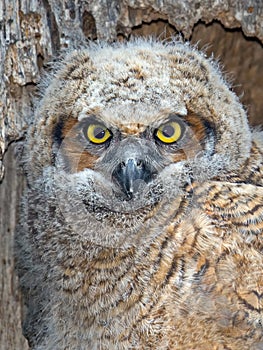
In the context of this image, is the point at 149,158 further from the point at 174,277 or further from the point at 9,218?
the point at 9,218

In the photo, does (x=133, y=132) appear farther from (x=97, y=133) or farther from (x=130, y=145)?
(x=97, y=133)

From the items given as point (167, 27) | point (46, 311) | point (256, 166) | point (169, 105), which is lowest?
point (46, 311)

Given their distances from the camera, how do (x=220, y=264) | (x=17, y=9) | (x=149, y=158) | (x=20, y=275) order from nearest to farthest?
(x=220, y=264) < (x=149, y=158) < (x=17, y=9) < (x=20, y=275)

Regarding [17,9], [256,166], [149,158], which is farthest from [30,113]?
[256,166]

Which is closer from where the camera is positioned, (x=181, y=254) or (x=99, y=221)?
(x=181, y=254)

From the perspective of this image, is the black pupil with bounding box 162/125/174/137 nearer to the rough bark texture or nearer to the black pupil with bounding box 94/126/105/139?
the black pupil with bounding box 94/126/105/139

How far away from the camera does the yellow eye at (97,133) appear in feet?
11.2

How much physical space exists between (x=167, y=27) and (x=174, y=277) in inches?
57.9

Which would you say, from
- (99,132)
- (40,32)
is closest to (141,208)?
(99,132)

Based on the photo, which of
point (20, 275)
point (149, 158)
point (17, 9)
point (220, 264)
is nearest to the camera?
point (220, 264)

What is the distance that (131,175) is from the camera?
3227mm

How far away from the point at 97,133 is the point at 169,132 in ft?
1.02

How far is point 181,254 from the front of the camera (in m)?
3.15

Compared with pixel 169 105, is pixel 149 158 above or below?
below
